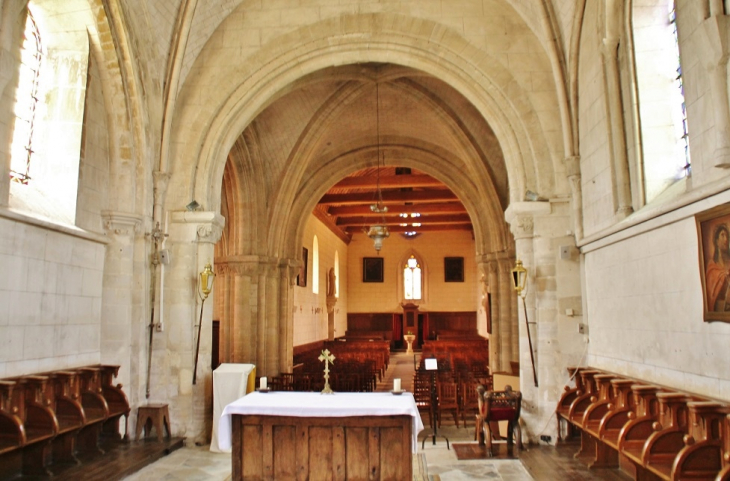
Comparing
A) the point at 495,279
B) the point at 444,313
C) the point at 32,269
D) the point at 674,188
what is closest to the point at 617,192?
the point at 674,188

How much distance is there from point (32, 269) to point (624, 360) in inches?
286

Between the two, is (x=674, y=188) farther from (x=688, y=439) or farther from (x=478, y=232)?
(x=478, y=232)

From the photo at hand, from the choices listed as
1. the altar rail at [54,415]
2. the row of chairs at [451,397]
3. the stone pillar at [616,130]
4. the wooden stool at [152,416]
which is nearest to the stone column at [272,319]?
the row of chairs at [451,397]

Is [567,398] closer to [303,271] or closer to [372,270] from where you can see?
[303,271]

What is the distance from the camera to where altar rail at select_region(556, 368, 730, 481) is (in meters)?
4.62

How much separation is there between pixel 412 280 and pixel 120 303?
25.5 meters

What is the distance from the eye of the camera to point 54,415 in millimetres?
Result: 6230

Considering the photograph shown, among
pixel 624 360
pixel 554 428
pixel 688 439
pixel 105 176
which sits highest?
pixel 105 176

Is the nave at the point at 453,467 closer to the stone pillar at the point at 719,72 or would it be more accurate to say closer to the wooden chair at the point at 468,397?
the wooden chair at the point at 468,397

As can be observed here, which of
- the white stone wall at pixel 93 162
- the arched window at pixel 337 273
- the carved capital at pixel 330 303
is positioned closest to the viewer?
the white stone wall at pixel 93 162

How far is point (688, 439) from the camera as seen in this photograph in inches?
189

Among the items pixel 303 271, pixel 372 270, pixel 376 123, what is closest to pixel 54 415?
pixel 376 123

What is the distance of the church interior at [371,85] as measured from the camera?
565 cm

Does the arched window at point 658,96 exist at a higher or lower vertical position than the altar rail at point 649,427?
higher
